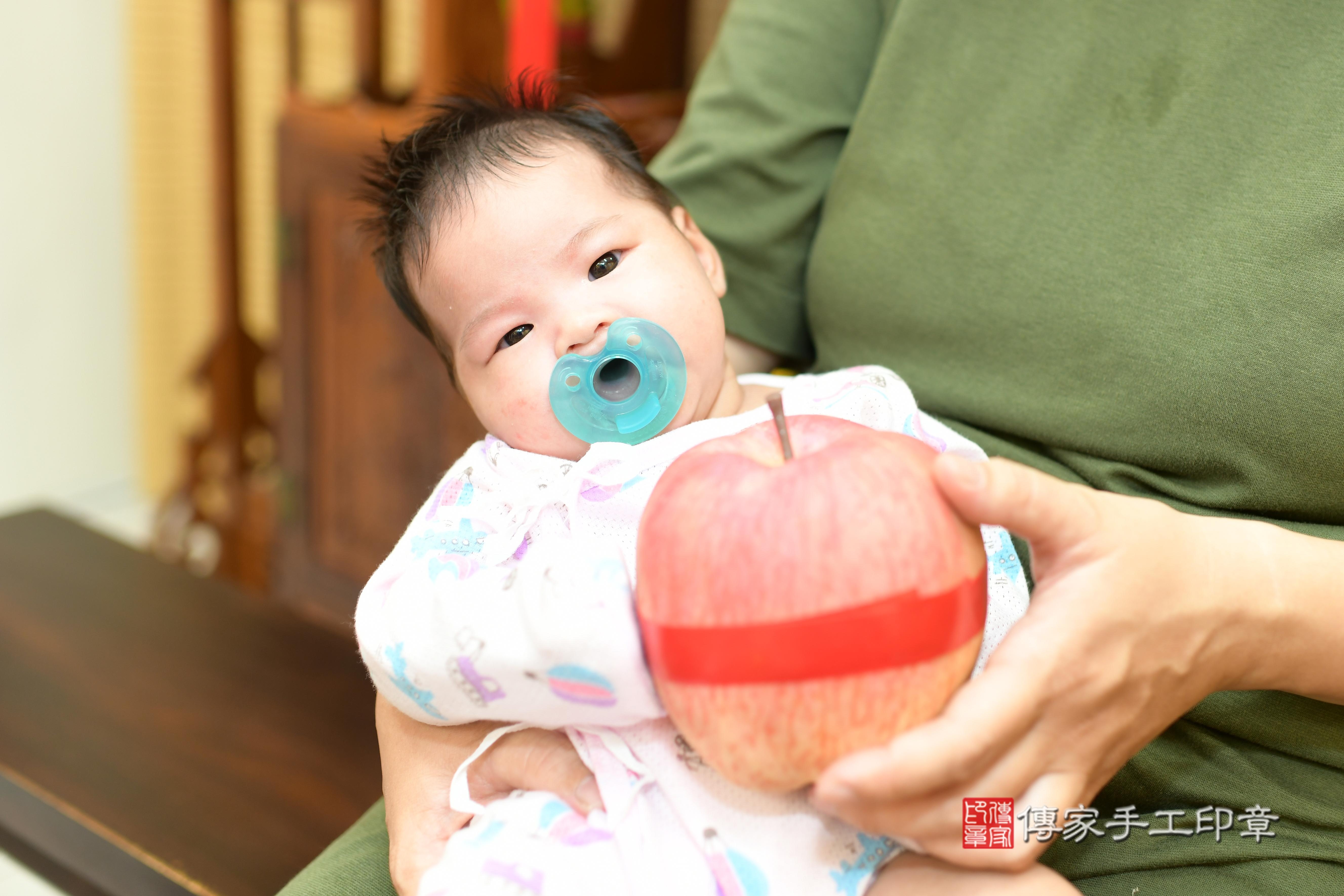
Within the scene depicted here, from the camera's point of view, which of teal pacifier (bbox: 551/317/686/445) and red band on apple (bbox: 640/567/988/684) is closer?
red band on apple (bbox: 640/567/988/684)

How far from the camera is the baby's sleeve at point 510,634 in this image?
634 mm

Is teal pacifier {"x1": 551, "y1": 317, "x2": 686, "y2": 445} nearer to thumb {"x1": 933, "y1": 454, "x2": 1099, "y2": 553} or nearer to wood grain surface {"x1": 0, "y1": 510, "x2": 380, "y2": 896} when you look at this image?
thumb {"x1": 933, "y1": 454, "x2": 1099, "y2": 553}

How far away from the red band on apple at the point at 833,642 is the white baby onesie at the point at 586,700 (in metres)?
0.07

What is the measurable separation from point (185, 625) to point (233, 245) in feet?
4.47

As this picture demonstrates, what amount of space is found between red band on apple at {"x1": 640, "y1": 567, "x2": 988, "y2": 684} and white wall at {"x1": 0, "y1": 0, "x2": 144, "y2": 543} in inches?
114

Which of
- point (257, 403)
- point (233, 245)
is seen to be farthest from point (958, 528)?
point (257, 403)

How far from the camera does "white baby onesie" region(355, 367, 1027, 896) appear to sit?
0.65 m

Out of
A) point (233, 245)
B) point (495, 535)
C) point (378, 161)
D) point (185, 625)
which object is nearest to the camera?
point (495, 535)

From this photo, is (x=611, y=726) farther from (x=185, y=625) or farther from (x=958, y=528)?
(x=185, y=625)

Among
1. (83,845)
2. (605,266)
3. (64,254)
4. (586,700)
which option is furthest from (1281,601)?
(64,254)

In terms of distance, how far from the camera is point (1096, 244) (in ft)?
2.74

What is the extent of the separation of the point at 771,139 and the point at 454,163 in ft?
1.03

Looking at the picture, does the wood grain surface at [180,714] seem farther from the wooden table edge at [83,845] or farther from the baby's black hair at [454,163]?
the baby's black hair at [454,163]

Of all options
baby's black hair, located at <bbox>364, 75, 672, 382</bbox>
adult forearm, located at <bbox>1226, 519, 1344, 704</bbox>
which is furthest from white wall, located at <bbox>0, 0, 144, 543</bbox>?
adult forearm, located at <bbox>1226, 519, 1344, 704</bbox>
